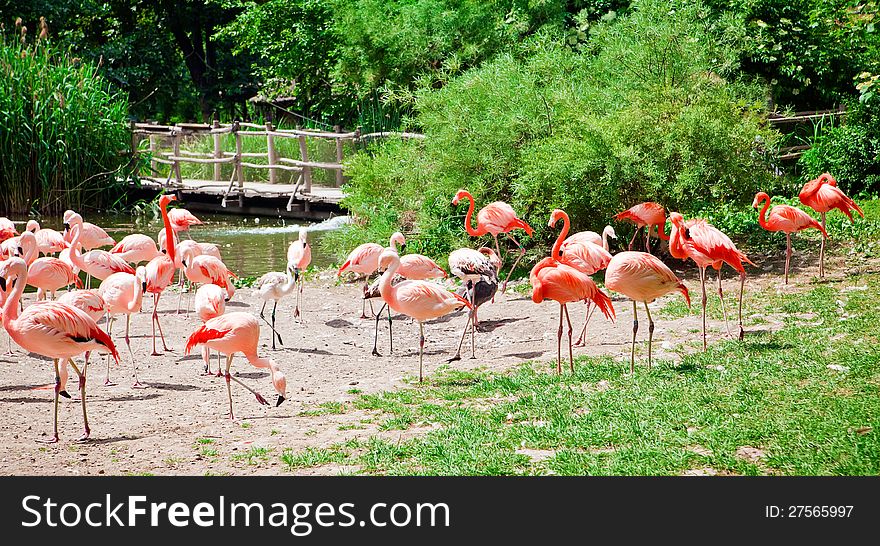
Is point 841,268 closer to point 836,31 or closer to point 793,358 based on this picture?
point 793,358

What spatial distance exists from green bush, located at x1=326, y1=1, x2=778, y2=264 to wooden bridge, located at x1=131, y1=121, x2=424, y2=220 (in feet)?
22.1

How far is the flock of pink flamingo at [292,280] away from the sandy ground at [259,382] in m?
0.20

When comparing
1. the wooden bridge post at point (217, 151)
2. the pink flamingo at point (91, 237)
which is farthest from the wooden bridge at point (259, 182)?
the pink flamingo at point (91, 237)

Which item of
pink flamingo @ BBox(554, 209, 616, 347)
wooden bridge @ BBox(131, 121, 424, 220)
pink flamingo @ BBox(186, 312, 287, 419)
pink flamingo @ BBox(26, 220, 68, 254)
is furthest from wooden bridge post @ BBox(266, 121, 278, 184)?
pink flamingo @ BBox(186, 312, 287, 419)

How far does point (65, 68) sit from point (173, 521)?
1659 centimetres

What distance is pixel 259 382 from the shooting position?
25.5 ft

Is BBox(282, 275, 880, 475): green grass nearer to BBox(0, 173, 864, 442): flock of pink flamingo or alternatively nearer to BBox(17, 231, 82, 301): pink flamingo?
BBox(0, 173, 864, 442): flock of pink flamingo

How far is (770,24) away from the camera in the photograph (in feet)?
57.3

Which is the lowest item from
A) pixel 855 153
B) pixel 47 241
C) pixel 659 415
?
pixel 659 415

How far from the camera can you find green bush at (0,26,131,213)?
1783cm

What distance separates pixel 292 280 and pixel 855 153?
10439 millimetres

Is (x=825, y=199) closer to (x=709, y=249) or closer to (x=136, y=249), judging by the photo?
(x=709, y=249)

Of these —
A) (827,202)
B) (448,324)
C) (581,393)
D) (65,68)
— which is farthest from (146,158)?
(581,393)

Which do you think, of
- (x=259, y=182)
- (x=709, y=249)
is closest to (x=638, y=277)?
(x=709, y=249)
